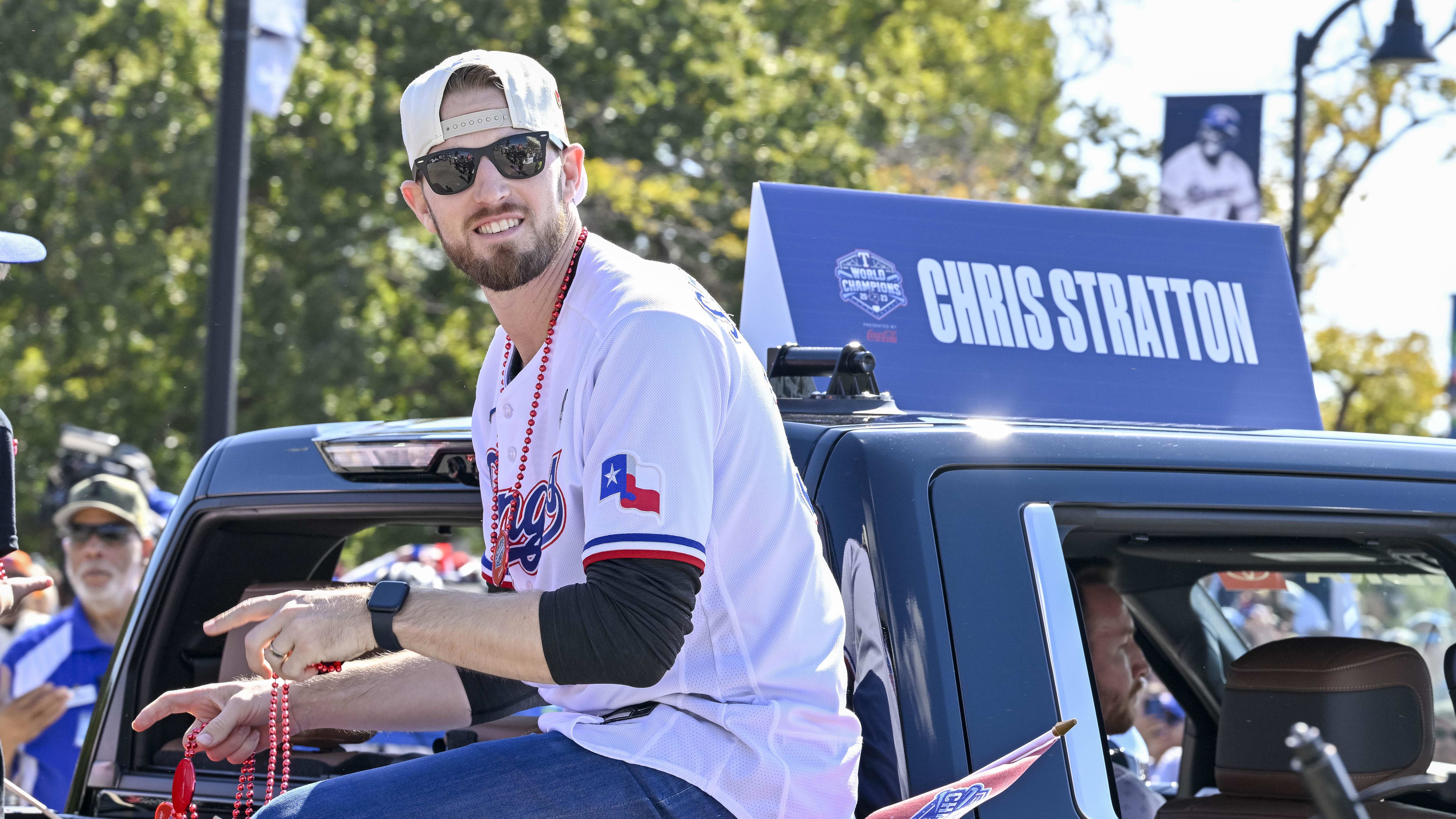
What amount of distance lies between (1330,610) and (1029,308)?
306 cm

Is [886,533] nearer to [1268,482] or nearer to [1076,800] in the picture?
[1076,800]

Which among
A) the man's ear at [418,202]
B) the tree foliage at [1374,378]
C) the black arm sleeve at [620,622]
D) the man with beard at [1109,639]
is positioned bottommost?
the tree foliage at [1374,378]

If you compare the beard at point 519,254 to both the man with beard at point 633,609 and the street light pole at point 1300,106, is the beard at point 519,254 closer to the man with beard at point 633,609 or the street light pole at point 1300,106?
the man with beard at point 633,609

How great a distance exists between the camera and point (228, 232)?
23.0 feet

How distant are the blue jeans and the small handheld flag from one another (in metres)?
0.21

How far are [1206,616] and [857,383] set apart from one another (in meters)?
2.07

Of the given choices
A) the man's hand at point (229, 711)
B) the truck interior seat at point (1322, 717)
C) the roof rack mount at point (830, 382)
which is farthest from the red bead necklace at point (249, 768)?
the truck interior seat at point (1322, 717)

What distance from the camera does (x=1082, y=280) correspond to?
3039 mm

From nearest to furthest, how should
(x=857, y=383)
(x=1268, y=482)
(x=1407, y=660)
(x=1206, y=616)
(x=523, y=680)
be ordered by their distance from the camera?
1. (x=523, y=680)
2. (x=1268, y=482)
3. (x=857, y=383)
4. (x=1407, y=660)
5. (x=1206, y=616)

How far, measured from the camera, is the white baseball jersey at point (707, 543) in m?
1.79

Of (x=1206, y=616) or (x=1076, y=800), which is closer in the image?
(x=1076, y=800)

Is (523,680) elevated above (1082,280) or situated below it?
below

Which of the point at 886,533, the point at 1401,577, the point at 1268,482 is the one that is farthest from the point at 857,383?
the point at 1401,577

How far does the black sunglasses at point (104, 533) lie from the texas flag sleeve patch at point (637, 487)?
14.5 ft
